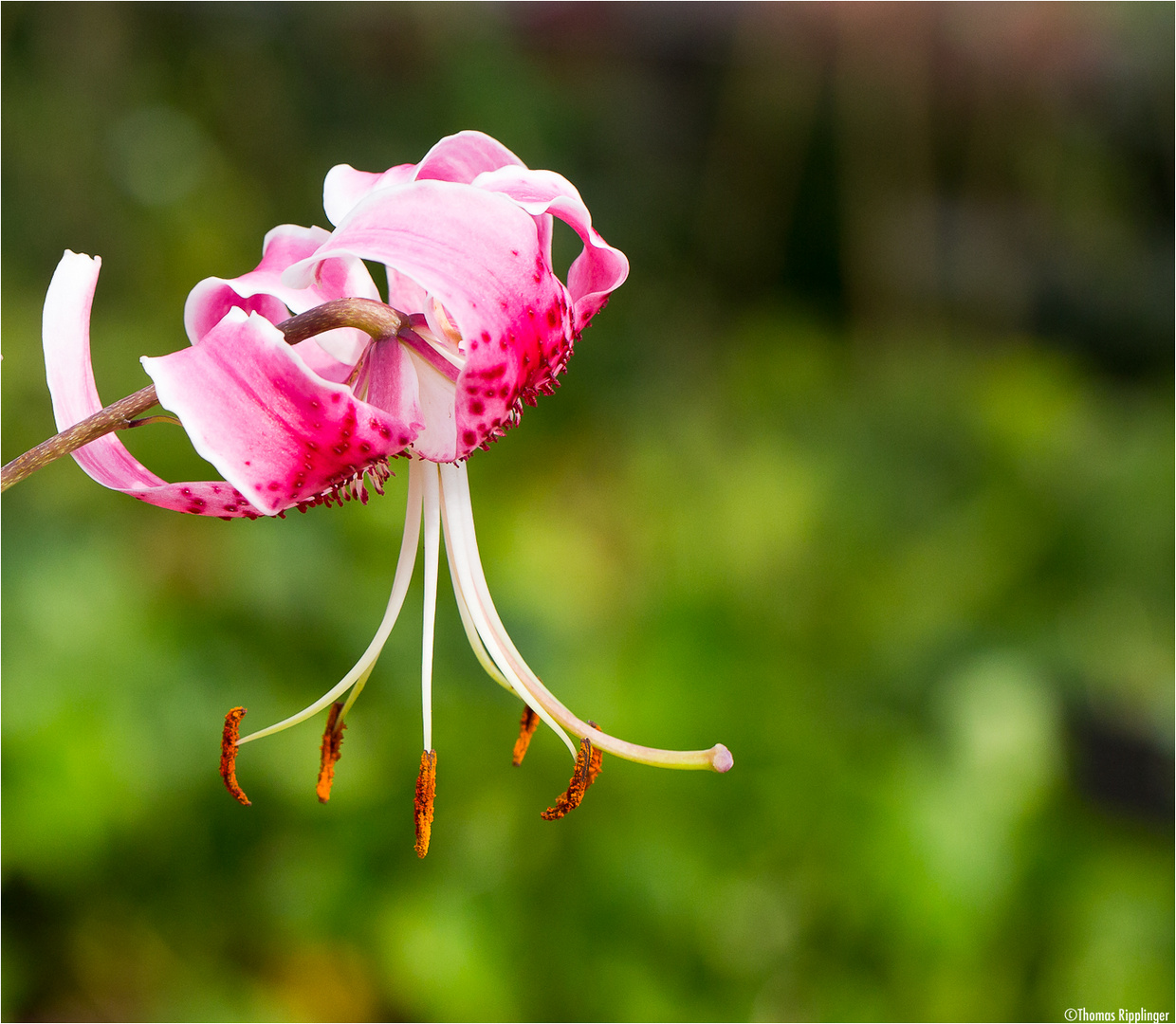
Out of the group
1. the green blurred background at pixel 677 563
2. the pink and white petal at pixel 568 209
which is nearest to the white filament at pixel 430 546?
the pink and white petal at pixel 568 209

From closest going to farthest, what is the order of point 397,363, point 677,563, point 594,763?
1. point 397,363
2. point 594,763
3. point 677,563

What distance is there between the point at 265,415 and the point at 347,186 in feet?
0.61

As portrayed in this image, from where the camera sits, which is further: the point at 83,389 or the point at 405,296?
the point at 405,296

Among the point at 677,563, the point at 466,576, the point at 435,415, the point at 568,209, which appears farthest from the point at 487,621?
the point at 677,563

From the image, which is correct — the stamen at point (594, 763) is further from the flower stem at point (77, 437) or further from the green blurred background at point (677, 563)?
the green blurred background at point (677, 563)

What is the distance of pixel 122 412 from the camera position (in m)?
0.43

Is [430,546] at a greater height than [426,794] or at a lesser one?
greater

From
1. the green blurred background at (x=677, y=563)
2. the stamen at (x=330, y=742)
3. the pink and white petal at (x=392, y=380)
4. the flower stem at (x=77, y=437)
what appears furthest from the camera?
the green blurred background at (x=677, y=563)

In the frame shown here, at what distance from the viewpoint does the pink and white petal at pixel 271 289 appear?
0.56 m

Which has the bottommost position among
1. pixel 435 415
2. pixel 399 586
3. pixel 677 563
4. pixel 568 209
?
pixel 677 563

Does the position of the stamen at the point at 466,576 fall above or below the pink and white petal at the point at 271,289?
below

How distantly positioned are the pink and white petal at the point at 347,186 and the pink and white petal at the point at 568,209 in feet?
0.23

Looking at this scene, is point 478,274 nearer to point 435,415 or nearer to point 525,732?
point 435,415

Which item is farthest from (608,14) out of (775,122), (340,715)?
(340,715)
